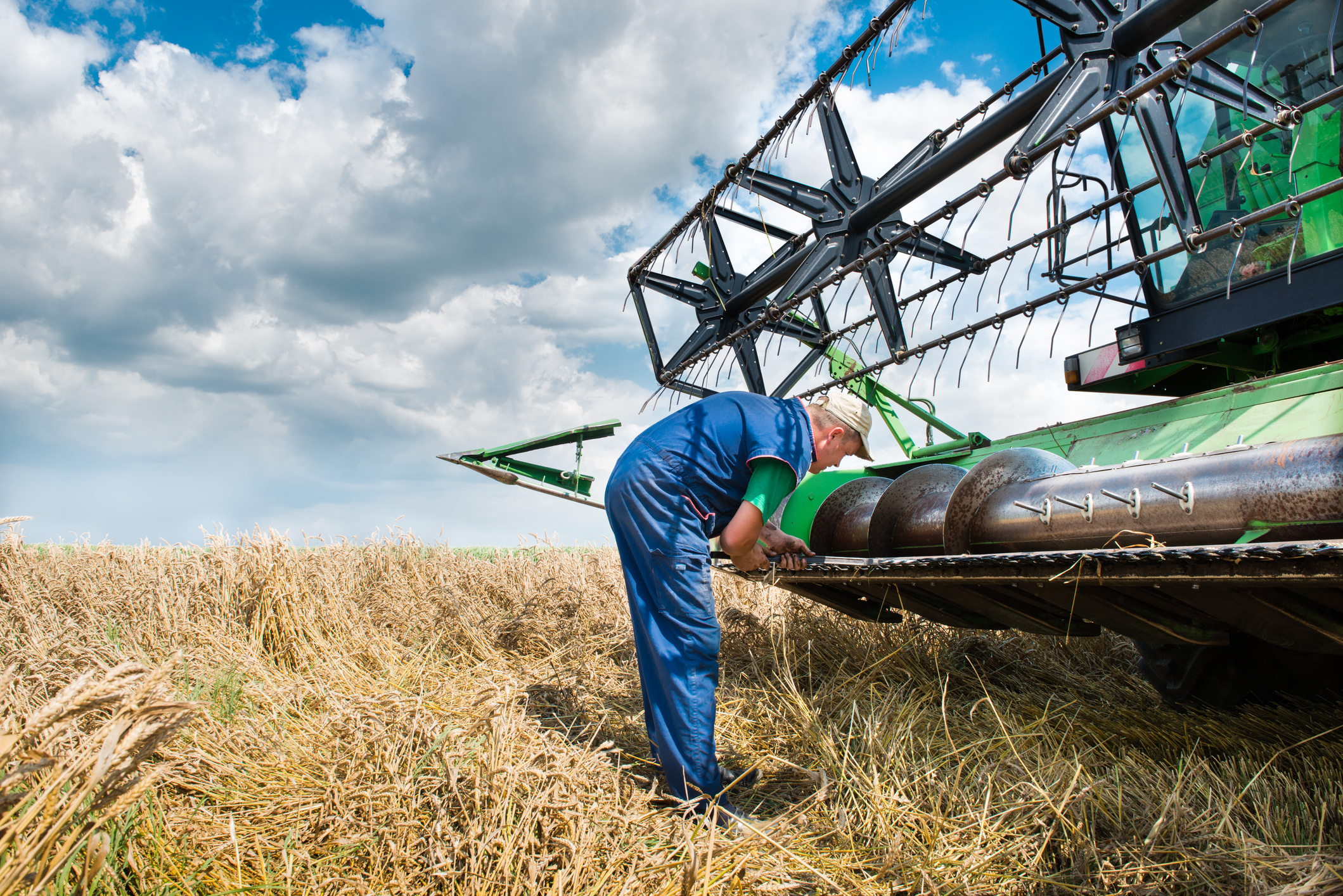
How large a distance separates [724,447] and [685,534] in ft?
1.12

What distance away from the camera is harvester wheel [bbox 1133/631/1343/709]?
3.13 m

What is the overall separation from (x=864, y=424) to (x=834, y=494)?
97 centimetres

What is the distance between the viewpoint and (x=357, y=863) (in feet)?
6.55

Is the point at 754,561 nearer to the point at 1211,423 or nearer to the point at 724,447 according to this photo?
the point at 724,447

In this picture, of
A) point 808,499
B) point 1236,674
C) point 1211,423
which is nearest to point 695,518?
point 808,499

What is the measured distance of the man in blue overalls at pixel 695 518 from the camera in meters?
2.58

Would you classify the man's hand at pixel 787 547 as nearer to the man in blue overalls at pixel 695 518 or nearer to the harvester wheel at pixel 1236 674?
the man in blue overalls at pixel 695 518

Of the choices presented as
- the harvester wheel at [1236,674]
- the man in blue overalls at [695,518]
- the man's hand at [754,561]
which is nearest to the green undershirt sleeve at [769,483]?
the man in blue overalls at [695,518]

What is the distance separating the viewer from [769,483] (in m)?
2.70

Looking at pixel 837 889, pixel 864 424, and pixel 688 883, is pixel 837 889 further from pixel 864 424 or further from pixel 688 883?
pixel 864 424

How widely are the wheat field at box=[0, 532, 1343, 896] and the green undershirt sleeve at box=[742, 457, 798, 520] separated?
92 centimetres

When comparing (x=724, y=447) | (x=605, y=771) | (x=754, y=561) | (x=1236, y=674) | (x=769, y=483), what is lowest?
(x=1236, y=674)

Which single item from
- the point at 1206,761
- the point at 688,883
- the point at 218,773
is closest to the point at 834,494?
the point at 1206,761

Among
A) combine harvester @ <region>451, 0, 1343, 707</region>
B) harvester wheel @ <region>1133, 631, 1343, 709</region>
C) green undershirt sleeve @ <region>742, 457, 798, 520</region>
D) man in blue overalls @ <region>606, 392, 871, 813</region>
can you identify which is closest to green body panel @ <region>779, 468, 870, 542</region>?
combine harvester @ <region>451, 0, 1343, 707</region>
